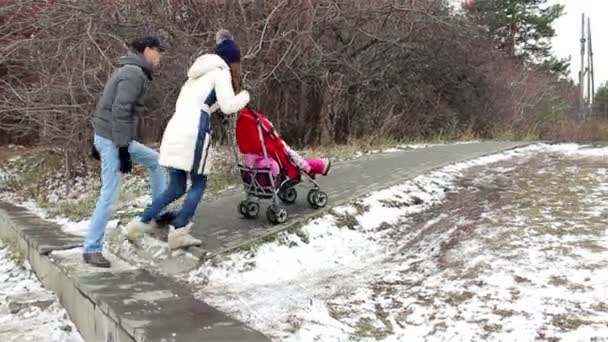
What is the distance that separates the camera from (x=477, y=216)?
6.36 metres

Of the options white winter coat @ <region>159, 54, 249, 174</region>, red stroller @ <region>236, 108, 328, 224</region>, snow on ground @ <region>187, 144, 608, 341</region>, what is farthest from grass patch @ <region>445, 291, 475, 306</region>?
white winter coat @ <region>159, 54, 249, 174</region>

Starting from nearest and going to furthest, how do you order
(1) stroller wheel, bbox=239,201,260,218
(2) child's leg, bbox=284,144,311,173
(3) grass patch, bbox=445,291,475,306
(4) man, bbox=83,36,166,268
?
(3) grass patch, bbox=445,291,475,306, (4) man, bbox=83,36,166,268, (2) child's leg, bbox=284,144,311,173, (1) stroller wheel, bbox=239,201,260,218

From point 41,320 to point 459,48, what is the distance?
15217 millimetres

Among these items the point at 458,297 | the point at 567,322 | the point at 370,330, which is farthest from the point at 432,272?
the point at 567,322

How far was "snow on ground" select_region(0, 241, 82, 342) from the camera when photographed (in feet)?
14.3

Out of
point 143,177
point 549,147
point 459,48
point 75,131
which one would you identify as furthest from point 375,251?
point 459,48

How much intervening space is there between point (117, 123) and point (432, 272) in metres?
2.66

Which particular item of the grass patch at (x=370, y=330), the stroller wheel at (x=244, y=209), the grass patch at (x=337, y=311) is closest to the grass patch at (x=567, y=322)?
the grass patch at (x=370, y=330)

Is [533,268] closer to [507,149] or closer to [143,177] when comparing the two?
[143,177]

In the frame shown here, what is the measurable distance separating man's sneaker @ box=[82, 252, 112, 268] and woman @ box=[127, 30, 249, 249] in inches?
20.8

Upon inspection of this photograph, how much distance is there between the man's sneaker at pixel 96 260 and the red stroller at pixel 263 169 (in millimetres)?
1456

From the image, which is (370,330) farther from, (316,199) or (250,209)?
(316,199)

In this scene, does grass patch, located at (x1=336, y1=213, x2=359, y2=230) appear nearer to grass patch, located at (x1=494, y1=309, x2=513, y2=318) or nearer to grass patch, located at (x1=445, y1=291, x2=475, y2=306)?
grass patch, located at (x1=445, y1=291, x2=475, y2=306)

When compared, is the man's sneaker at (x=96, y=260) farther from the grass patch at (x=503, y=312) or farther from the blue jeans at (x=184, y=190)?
the grass patch at (x=503, y=312)
